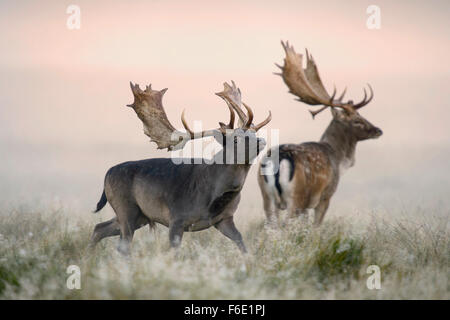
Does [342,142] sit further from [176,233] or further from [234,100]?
[176,233]

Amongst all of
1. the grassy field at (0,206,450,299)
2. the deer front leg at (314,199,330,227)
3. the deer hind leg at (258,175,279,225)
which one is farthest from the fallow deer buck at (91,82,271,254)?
the deer front leg at (314,199,330,227)

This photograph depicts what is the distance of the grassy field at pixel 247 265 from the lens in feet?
21.8

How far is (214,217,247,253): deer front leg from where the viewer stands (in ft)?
26.6

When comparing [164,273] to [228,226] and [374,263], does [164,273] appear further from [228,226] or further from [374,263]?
[374,263]

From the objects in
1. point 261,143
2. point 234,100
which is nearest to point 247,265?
point 261,143

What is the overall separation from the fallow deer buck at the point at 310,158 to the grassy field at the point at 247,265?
45cm

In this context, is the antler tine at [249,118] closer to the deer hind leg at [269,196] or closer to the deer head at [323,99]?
the deer hind leg at [269,196]

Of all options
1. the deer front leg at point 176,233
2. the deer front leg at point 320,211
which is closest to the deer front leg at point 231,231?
the deer front leg at point 176,233

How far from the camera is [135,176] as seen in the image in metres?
8.54

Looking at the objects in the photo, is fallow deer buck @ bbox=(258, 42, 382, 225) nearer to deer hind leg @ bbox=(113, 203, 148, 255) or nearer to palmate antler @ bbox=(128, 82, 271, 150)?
palmate antler @ bbox=(128, 82, 271, 150)

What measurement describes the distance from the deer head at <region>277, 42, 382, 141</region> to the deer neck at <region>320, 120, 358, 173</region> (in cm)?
4
